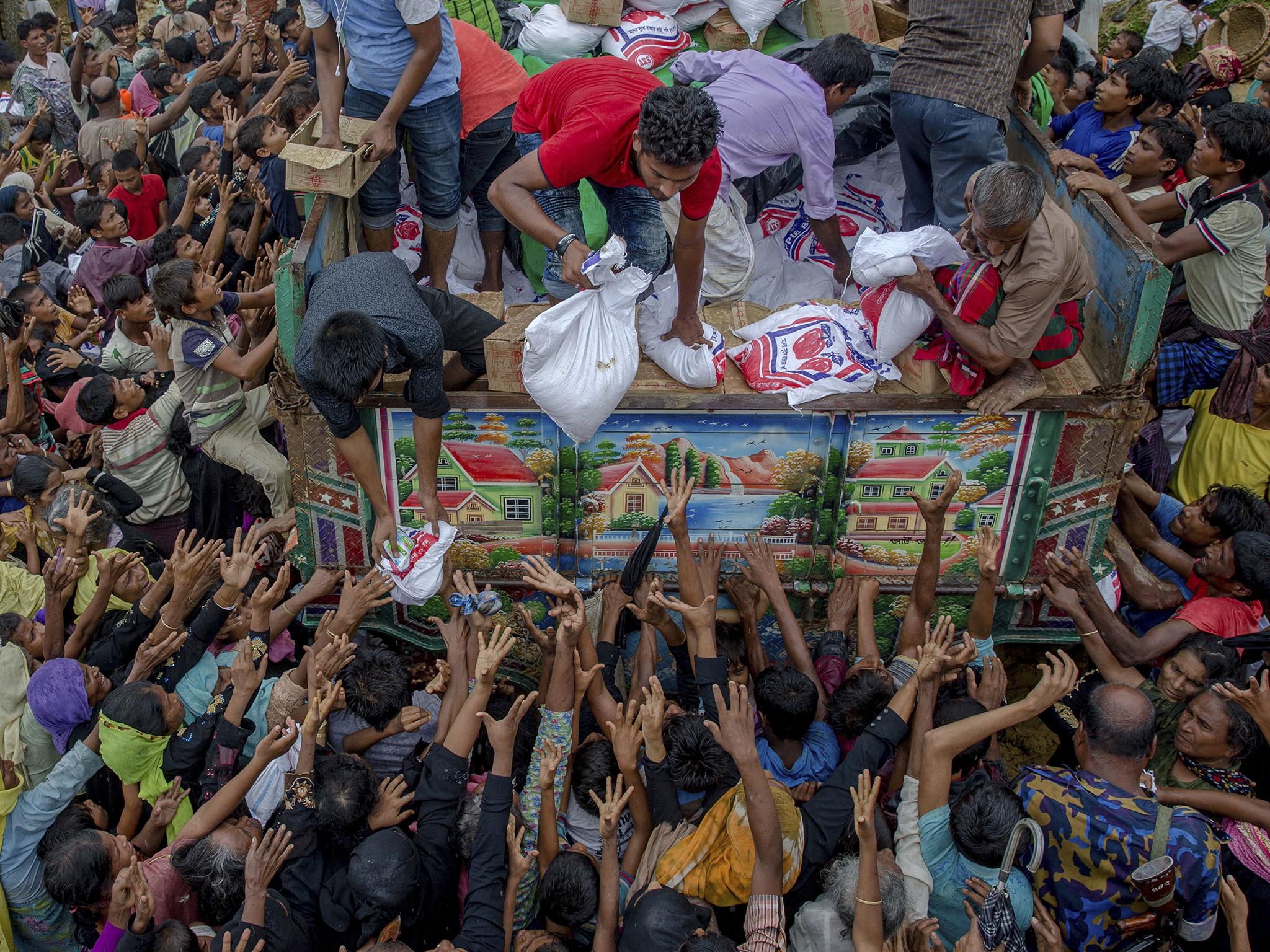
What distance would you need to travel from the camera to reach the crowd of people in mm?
2717

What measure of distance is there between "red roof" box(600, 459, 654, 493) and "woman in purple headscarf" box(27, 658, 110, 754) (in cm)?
174

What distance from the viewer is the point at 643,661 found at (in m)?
3.46

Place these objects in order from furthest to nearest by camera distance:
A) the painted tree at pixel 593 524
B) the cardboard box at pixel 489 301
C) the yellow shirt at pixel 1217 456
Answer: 1. the yellow shirt at pixel 1217 456
2. the cardboard box at pixel 489 301
3. the painted tree at pixel 593 524

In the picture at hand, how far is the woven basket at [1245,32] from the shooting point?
7.28 meters

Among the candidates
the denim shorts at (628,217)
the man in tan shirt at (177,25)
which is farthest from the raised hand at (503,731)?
the man in tan shirt at (177,25)

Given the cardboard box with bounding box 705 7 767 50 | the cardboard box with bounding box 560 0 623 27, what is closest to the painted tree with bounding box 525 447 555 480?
the cardboard box with bounding box 560 0 623 27

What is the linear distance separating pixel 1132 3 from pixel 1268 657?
23.3 ft

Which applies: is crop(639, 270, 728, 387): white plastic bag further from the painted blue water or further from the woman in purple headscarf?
the woman in purple headscarf

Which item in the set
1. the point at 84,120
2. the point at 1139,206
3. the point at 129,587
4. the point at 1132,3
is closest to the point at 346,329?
the point at 129,587

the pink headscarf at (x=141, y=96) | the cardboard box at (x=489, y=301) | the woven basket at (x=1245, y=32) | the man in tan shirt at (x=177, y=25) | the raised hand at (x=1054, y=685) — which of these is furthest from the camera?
the man in tan shirt at (x=177, y=25)

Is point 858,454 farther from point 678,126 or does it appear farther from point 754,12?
point 754,12

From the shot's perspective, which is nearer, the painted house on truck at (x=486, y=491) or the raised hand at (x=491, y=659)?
the raised hand at (x=491, y=659)

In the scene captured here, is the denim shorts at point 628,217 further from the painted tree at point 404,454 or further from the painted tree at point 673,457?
the painted tree at point 404,454

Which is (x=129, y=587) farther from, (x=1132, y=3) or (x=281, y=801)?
(x=1132, y=3)
